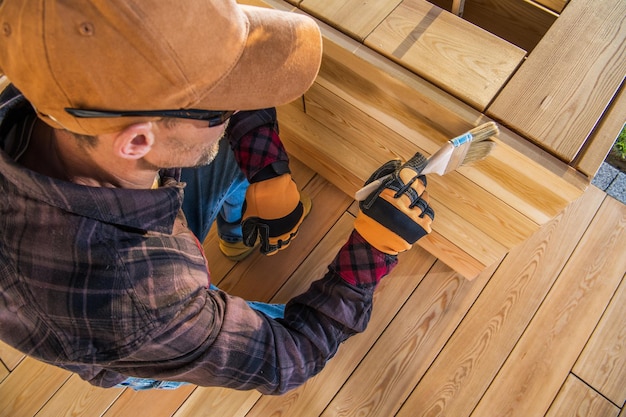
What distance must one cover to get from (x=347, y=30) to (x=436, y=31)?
17 cm

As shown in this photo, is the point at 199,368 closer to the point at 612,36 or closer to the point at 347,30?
the point at 347,30

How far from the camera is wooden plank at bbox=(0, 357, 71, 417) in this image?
1302mm

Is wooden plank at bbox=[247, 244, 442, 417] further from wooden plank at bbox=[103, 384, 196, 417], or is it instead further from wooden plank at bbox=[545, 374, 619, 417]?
wooden plank at bbox=[545, 374, 619, 417]

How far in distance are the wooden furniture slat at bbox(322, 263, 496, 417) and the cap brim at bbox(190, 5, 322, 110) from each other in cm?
88

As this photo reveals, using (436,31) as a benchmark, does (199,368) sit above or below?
below

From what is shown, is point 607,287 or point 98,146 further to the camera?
point 607,287

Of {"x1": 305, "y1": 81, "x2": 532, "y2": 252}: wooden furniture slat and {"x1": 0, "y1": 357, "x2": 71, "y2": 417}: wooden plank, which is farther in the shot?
{"x1": 0, "y1": 357, "x2": 71, "y2": 417}: wooden plank

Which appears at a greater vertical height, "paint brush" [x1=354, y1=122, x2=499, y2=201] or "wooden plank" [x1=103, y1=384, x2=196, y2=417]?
"paint brush" [x1=354, y1=122, x2=499, y2=201]

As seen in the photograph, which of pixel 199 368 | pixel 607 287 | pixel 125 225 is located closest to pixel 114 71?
pixel 125 225

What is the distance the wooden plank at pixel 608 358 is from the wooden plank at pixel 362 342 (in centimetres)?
38

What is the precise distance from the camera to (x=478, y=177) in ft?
3.05

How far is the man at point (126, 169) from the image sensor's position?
54cm

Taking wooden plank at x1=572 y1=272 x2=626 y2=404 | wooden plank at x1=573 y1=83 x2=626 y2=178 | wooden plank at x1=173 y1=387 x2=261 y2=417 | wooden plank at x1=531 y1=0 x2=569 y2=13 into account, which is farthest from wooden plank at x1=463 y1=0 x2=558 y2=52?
wooden plank at x1=173 y1=387 x2=261 y2=417

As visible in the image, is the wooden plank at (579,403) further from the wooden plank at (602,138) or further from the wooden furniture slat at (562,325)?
the wooden plank at (602,138)
